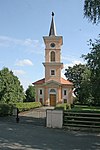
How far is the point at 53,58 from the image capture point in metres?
58.1

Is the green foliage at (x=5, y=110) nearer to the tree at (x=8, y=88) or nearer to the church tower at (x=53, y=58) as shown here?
the tree at (x=8, y=88)

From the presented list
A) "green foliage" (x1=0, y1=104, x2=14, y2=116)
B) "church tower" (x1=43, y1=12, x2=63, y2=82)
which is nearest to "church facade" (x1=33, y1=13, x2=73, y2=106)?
"church tower" (x1=43, y1=12, x2=63, y2=82)

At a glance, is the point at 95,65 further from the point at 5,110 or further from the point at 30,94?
the point at 30,94

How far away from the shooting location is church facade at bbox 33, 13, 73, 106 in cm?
5734

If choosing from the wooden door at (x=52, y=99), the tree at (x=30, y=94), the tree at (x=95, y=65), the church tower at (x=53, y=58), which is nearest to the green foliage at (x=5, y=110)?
the tree at (x=95, y=65)

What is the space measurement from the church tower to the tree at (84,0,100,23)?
1535 inches

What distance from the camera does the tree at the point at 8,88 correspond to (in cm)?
4184

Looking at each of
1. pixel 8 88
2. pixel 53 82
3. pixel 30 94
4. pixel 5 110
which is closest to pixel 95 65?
pixel 5 110

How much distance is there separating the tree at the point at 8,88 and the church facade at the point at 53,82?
12.5m

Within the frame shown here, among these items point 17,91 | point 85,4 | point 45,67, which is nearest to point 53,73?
point 45,67

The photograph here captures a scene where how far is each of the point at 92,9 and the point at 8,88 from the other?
2743 cm

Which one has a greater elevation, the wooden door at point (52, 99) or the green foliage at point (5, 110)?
the wooden door at point (52, 99)

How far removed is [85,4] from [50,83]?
131 ft

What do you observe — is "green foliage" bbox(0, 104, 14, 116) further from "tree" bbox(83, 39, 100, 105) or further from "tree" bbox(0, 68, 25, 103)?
"tree" bbox(0, 68, 25, 103)
